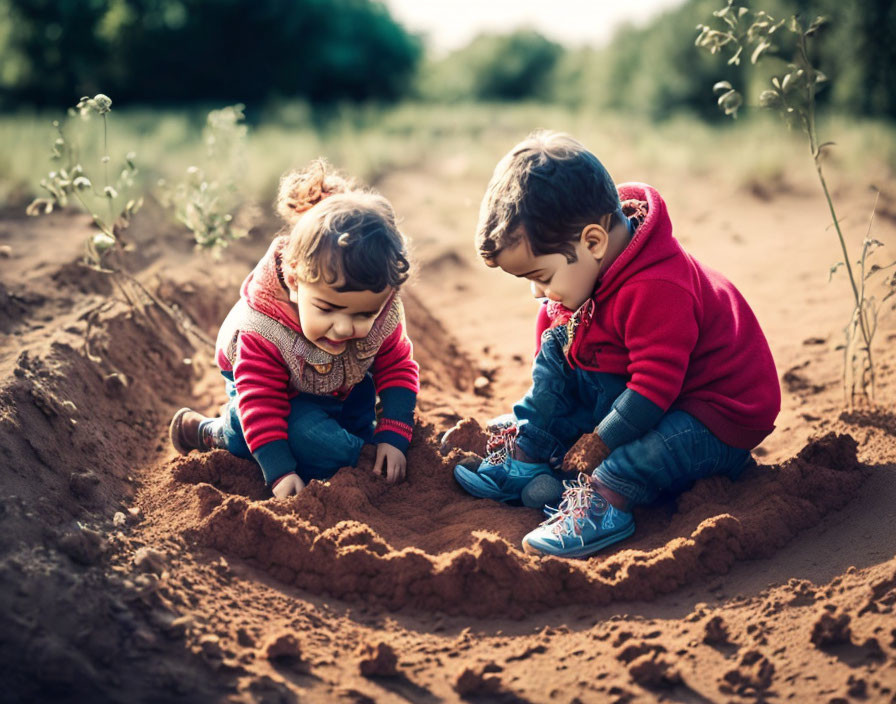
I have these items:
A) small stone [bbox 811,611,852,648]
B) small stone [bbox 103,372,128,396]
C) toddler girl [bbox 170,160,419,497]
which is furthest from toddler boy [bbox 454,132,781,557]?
small stone [bbox 103,372,128,396]

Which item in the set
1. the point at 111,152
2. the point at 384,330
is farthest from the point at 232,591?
the point at 111,152

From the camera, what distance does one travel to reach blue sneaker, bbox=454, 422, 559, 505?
3.14 metres

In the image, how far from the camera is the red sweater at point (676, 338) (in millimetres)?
2775

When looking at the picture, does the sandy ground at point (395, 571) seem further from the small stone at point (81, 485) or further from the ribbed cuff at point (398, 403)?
the ribbed cuff at point (398, 403)

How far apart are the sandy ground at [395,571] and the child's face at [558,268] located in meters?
0.77

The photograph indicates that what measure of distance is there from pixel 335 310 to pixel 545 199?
730mm

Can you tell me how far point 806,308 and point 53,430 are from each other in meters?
3.63

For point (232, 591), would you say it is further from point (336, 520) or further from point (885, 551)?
point (885, 551)

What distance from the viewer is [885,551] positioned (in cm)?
258

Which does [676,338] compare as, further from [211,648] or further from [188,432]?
[188,432]

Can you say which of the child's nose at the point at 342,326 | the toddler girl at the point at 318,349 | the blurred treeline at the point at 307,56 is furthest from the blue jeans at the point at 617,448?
the blurred treeline at the point at 307,56

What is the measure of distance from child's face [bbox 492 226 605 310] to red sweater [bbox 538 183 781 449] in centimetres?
7

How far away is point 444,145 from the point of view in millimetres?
9039

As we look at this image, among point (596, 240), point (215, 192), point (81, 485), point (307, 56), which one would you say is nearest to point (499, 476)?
point (596, 240)
